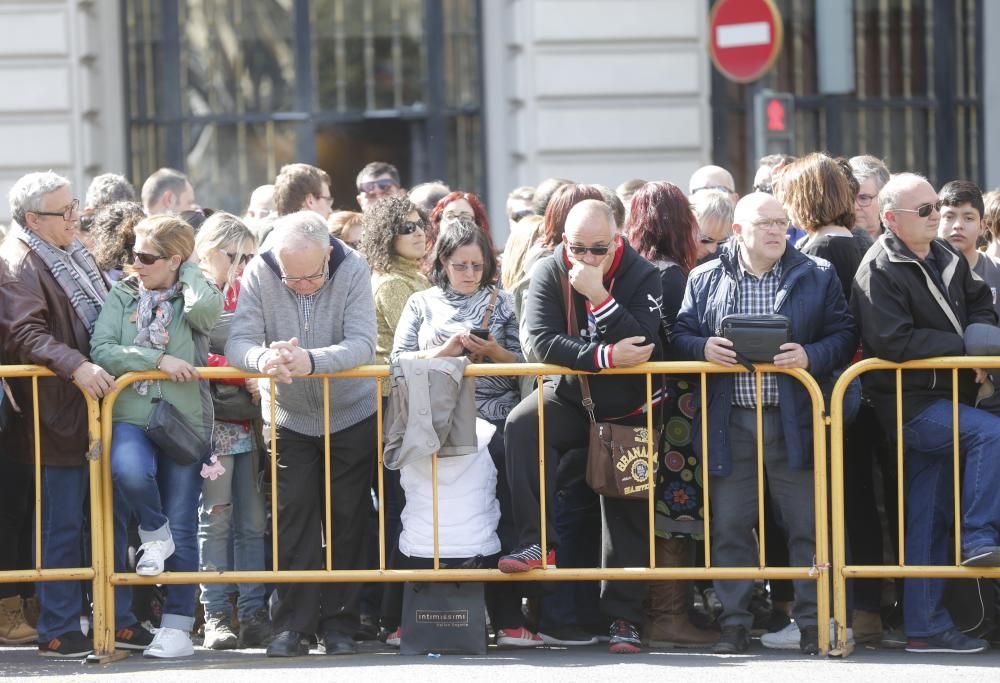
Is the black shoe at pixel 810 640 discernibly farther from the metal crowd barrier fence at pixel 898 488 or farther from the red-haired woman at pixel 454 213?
the red-haired woman at pixel 454 213

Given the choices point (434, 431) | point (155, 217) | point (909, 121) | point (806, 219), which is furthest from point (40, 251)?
point (909, 121)

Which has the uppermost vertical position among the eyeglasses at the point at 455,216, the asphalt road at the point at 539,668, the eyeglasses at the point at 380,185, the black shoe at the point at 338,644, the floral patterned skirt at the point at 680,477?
the eyeglasses at the point at 380,185

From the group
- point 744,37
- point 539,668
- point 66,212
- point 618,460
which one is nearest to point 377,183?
point 744,37

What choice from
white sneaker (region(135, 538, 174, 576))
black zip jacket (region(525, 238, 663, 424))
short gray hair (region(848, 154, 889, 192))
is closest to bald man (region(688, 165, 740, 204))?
short gray hair (region(848, 154, 889, 192))

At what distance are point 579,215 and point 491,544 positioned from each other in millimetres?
1418

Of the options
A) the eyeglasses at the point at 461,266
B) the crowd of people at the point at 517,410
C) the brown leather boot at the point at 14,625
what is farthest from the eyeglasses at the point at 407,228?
the brown leather boot at the point at 14,625

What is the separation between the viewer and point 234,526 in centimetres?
755

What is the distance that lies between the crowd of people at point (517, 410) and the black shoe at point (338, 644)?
15mm

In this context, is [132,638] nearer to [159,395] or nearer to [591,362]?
[159,395]

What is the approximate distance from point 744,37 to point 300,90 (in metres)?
3.87

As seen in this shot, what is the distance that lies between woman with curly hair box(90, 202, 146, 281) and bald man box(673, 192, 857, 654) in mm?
2531

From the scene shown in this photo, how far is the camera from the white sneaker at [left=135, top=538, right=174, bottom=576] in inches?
274

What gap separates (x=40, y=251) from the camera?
23.6ft

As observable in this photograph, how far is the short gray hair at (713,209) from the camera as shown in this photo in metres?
8.05
